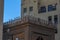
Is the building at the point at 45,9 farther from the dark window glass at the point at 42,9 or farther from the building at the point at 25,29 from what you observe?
the building at the point at 25,29

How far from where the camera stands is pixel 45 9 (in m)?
23.4

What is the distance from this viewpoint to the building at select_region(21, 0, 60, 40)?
73.3 feet

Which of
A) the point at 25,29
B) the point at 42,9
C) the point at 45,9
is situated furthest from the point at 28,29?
the point at 42,9

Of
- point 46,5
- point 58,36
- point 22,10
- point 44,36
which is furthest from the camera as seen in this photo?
point 22,10

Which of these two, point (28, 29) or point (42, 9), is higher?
point (42, 9)

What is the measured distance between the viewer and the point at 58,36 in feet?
70.9

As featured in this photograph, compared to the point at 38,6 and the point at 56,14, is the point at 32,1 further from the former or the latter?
the point at 56,14

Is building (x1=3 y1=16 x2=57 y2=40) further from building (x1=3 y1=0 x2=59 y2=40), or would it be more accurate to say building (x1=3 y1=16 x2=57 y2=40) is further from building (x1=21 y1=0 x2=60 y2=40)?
building (x1=21 y1=0 x2=60 y2=40)

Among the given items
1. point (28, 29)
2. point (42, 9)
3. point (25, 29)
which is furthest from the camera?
point (42, 9)

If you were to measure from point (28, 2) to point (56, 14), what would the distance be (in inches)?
174

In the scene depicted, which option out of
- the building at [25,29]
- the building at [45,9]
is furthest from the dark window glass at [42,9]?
the building at [25,29]

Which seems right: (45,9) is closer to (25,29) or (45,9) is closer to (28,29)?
(25,29)

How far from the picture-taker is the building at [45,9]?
2233 centimetres

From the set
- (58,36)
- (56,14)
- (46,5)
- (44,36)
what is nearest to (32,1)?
(46,5)
